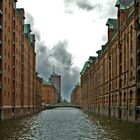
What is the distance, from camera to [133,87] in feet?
206

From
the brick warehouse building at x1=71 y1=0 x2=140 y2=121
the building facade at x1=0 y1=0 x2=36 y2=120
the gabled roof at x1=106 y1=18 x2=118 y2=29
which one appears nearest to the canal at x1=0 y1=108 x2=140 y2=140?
the brick warehouse building at x1=71 y1=0 x2=140 y2=121

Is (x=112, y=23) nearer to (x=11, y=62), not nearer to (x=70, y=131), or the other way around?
(x=11, y=62)

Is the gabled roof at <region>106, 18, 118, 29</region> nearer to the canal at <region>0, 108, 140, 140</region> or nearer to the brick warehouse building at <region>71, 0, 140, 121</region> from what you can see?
the brick warehouse building at <region>71, 0, 140, 121</region>

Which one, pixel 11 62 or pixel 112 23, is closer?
pixel 11 62

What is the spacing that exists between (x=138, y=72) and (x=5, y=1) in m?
31.0

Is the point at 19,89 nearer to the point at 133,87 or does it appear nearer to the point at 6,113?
the point at 6,113

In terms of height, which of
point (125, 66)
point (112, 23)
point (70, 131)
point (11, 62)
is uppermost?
point (112, 23)

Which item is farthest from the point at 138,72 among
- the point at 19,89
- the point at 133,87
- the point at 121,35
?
the point at 19,89

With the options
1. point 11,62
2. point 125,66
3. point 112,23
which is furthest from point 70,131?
point 112,23

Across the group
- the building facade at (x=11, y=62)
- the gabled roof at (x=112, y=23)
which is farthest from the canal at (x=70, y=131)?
the gabled roof at (x=112, y=23)

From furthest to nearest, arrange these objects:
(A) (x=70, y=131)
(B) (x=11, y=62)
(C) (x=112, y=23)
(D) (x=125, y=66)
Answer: (C) (x=112, y=23)
(B) (x=11, y=62)
(D) (x=125, y=66)
(A) (x=70, y=131)

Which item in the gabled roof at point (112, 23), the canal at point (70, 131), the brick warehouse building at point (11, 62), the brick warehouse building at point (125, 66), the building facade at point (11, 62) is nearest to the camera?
the canal at point (70, 131)

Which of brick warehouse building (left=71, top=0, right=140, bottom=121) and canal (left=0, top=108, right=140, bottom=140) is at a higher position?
brick warehouse building (left=71, top=0, right=140, bottom=121)

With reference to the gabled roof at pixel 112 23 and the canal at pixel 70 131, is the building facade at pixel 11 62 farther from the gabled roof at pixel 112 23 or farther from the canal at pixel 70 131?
the gabled roof at pixel 112 23
